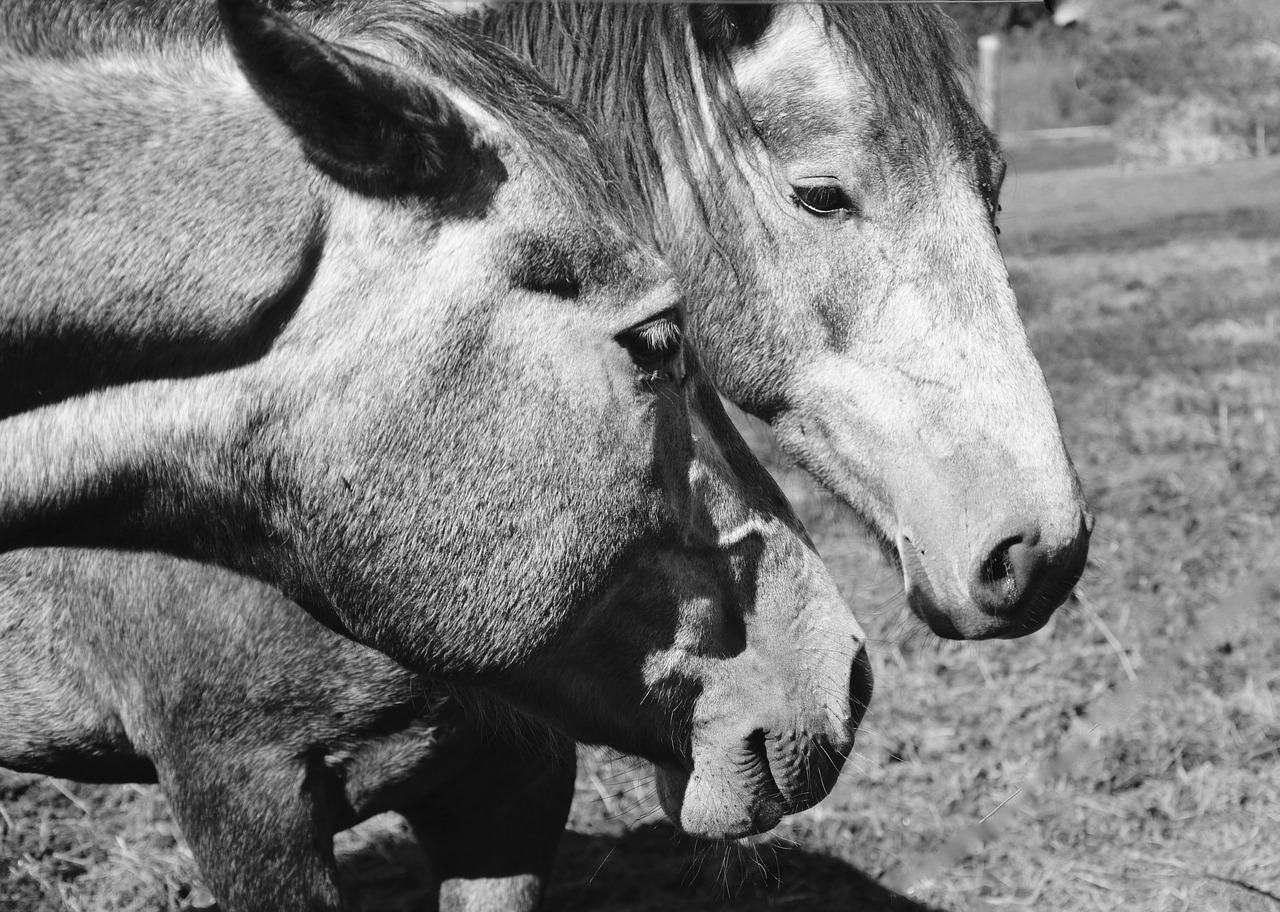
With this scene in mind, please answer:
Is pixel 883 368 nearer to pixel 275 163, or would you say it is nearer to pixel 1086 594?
pixel 275 163

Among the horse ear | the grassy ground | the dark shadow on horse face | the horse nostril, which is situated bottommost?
the grassy ground

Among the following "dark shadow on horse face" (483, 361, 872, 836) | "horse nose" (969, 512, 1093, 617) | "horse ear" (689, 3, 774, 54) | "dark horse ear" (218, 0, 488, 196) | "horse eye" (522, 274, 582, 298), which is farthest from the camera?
"horse ear" (689, 3, 774, 54)

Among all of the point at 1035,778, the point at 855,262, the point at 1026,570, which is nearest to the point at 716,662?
the point at 1026,570

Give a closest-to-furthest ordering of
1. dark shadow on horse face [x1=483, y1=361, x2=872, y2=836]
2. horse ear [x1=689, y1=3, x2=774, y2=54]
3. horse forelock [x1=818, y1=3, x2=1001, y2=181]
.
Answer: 1. dark shadow on horse face [x1=483, y1=361, x2=872, y2=836]
2. horse forelock [x1=818, y1=3, x2=1001, y2=181]
3. horse ear [x1=689, y1=3, x2=774, y2=54]

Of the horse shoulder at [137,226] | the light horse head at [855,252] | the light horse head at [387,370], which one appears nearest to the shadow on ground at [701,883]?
the light horse head at [855,252]

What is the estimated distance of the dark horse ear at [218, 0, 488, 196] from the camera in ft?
4.60

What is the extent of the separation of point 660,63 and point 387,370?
1.38 m

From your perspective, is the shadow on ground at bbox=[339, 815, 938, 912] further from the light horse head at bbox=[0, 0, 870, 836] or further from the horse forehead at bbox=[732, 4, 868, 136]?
the horse forehead at bbox=[732, 4, 868, 136]

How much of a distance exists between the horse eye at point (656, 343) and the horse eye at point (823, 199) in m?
0.97

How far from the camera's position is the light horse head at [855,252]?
2383 millimetres

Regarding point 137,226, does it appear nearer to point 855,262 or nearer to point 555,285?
point 555,285

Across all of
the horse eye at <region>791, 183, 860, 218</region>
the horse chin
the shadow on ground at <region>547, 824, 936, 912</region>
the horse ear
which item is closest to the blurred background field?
the shadow on ground at <region>547, 824, 936, 912</region>

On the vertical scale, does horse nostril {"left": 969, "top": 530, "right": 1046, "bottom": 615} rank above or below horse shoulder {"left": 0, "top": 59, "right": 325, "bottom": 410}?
below

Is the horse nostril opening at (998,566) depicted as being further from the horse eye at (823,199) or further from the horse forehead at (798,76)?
the horse forehead at (798,76)
